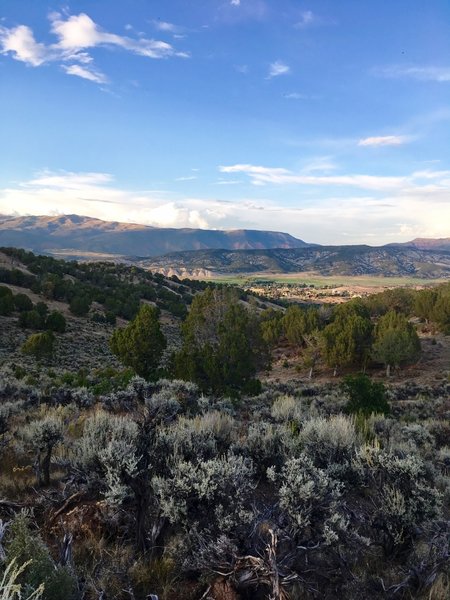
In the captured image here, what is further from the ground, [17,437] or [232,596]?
[232,596]

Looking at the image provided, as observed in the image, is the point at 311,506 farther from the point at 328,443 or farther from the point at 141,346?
the point at 141,346

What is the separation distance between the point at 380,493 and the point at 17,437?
6.65 metres

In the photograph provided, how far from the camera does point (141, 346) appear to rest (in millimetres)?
22766

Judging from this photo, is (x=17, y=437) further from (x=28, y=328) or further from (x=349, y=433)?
(x=28, y=328)

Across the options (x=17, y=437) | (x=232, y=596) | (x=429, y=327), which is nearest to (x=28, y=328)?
(x=17, y=437)

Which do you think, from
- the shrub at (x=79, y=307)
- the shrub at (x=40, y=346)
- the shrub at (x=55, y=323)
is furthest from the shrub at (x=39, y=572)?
the shrub at (x=79, y=307)

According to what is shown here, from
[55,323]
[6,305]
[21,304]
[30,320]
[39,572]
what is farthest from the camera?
[21,304]

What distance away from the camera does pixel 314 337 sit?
133 feet

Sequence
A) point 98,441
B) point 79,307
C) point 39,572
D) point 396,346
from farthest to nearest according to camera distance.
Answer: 1. point 79,307
2. point 396,346
3. point 98,441
4. point 39,572

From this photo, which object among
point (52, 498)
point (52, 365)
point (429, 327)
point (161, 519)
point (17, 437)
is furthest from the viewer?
point (429, 327)

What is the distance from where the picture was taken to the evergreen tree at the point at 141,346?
22.8 metres

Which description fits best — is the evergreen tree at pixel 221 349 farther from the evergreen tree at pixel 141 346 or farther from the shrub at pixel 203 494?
the shrub at pixel 203 494

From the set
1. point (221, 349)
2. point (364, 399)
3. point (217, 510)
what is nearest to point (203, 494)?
point (217, 510)

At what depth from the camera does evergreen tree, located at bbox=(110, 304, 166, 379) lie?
74.7ft
